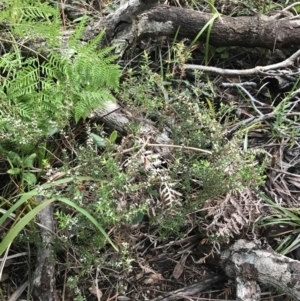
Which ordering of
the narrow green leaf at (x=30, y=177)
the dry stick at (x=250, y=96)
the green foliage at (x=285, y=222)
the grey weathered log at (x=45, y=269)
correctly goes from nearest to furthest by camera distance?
the grey weathered log at (x=45, y=269)
the narrow green leaf at (x=30, y=177)
the green foliage at (x=285, y=222)
the dry stick at (x=250, y=96)

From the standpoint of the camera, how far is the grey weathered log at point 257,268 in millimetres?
1735

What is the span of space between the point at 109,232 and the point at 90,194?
0.18m

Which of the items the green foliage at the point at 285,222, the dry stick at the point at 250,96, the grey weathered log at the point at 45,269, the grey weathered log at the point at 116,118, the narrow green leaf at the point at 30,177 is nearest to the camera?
the grey weathered log at the point at 45,269

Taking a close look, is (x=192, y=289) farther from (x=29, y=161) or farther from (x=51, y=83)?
(x=51, y=83)

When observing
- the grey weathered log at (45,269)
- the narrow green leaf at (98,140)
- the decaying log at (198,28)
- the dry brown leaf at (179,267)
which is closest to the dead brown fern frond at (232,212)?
the dry brown leaf at (179,267)

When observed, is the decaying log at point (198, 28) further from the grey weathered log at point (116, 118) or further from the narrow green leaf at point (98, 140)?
the narrow green leaf at point (98, 140)

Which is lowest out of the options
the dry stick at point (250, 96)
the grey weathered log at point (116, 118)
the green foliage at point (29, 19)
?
the dry stick at point (250, 96)

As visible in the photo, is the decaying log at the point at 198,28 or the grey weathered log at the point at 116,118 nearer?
the grey weathered log at the point at 116,118

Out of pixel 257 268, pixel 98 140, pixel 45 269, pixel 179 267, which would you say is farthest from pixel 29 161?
pixel 257 268

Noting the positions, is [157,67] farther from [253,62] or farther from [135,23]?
[253,62]

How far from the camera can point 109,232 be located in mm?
1688

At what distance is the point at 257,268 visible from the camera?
1.79 m

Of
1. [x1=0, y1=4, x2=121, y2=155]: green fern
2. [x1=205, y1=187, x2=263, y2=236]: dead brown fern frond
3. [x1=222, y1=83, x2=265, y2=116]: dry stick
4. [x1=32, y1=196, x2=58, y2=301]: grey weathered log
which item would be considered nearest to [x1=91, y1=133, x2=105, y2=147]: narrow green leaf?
[x1=0, y1=4, x2=121, y2=155]: green fern

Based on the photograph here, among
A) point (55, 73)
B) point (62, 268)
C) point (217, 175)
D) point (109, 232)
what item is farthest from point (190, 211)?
point (55, 73)
